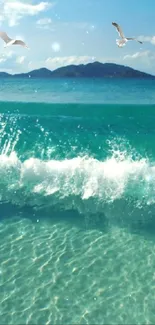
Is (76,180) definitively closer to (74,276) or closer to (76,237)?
(76,237)

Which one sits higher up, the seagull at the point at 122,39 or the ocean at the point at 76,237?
→ the seagull at the point at 122,39

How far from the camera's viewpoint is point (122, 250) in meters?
10.0

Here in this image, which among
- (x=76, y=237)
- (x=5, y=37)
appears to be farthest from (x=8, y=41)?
(x=76, y=237)

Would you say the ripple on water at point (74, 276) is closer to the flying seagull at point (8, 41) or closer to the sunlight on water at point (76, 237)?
the sunlight on water at point (76, 237)

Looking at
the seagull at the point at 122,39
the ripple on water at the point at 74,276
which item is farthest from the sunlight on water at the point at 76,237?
the seagull at the point at 122,39

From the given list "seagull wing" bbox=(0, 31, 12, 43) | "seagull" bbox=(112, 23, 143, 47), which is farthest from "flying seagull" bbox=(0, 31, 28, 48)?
"seagull" bbox=(112, 23, 143, 47)

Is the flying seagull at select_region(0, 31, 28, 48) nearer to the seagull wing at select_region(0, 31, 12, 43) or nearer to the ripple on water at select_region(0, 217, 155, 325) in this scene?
the seagull wing at select_region(0, 31, 12, 43)

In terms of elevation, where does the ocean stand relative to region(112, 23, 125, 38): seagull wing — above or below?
below

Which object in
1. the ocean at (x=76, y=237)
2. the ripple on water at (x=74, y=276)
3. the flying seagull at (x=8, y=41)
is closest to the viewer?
the ripple on water at (x=74, y=276)

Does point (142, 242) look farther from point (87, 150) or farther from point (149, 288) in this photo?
point (87, 150)

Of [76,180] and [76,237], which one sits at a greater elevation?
[76,180]

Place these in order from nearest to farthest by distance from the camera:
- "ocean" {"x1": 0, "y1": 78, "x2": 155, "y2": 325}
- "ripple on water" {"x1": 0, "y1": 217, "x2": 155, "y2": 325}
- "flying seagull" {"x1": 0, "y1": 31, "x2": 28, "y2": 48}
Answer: "ripple on water" {"x1": 0, "y1": 217, "x2": 155, "y2": 325} → "ocean" {"x1": 0, "y1": 78, "x2": 155, "y2": 325} → "flying seagull" {"x1": 0, "y1": 31, "x2": 28, "y2": 48}

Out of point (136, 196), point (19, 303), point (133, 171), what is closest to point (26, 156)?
point (133, 171)

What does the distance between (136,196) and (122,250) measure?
151 inches
